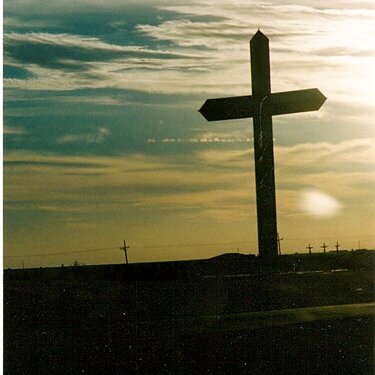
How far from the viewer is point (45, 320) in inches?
218

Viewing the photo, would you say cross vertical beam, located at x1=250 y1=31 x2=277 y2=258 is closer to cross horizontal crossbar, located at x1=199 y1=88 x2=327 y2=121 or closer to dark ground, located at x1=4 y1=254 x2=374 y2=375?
cross horizontal crossbar, located at x1=199 y1=88 x2=327 y2=121

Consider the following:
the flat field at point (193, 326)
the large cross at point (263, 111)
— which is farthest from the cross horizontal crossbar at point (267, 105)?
the flat field at point (193, 326)

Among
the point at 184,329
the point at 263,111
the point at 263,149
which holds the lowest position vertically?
the point at 184,329

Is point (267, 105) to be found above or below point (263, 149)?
above

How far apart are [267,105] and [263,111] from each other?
89 millimetres

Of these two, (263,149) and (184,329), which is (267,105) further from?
(184,329)

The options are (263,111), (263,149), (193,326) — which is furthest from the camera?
(263,111)

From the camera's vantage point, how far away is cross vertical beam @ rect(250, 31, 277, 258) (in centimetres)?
638

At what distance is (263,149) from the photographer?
6570 mm

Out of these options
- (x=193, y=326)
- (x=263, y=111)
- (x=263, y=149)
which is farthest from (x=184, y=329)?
(x=263, y=111)

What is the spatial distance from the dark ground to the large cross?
690mm

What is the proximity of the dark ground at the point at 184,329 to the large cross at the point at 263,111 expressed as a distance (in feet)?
2.26

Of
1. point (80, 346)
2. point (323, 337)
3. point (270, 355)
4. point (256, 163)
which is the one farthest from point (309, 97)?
point (80, 346)

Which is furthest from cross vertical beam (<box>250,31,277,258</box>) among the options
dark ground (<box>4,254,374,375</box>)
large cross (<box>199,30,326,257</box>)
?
dark ground (<box>4,254,374,375</box>)
